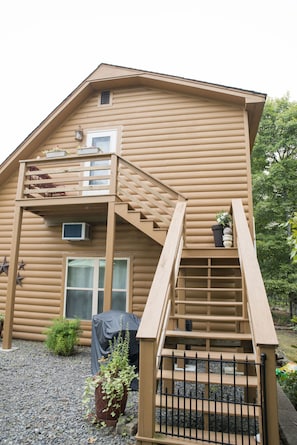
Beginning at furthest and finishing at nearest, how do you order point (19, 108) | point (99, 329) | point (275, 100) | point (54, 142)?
1. point (19, 108)
2. point (275, 100)
3. point (54, 142)
4. point (99, 329)

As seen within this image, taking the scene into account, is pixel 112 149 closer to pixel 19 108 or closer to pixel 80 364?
pixel 80 364

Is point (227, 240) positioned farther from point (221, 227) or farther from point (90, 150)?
point (90, 150)

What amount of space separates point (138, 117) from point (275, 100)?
10.8 metres

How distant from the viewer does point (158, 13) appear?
11227mm

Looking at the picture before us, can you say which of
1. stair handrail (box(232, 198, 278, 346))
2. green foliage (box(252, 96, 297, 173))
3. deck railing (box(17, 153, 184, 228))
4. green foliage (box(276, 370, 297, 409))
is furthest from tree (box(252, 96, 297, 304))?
stair handrail (box(232, 198, 278, 346))

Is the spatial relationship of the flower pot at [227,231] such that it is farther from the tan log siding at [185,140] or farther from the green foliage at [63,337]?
the green foliage at [63,337]

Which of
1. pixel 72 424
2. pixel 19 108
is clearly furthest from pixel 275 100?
pixel 19 108

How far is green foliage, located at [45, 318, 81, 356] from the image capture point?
563 centimetres

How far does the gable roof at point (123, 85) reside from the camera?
21.9 feet

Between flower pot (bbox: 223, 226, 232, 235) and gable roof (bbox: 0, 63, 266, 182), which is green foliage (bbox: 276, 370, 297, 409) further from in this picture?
gable roof (bbox: 0, 63, 266, 182)

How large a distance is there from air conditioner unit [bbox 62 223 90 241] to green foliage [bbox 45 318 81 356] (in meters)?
1.89

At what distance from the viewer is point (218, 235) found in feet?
19.5

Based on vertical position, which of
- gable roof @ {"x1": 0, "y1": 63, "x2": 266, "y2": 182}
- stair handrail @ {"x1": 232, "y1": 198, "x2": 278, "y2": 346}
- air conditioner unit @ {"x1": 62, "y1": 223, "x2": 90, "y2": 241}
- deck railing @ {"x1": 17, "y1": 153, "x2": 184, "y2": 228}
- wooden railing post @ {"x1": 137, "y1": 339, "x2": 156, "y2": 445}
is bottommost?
wooden railing post @ {"x1": 137, "y1": 339, "x2": 156, "y2": 445}

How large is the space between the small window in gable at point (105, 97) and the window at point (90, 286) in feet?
13.4
